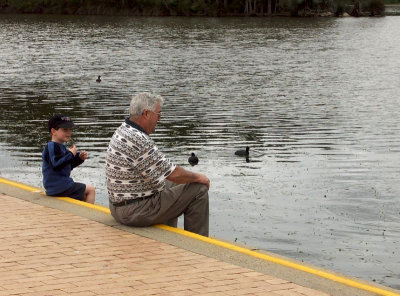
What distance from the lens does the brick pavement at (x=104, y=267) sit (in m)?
7.32

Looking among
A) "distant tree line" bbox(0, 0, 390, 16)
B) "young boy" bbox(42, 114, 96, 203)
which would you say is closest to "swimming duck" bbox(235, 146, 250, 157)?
"young boy" bbox(42, 114, 96, 203)

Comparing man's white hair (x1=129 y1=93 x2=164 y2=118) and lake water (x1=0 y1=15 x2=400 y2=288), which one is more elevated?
man's white hair (x1=129 y1=93 x2=164 y2=118)

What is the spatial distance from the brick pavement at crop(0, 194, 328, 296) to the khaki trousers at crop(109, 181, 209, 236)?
219mm

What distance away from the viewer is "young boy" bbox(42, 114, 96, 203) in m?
10.6

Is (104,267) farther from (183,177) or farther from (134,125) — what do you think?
(134,125)

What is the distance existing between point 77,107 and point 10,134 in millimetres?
6340

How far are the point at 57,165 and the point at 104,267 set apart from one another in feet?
9.53

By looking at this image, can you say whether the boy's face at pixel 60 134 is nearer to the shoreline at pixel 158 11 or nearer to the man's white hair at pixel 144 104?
the man's white hair at pixel 144 104

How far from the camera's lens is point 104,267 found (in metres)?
7.99

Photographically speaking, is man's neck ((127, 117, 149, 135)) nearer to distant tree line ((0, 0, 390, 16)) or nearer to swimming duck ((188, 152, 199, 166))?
swimming duck ((188, 152, 199, 166))

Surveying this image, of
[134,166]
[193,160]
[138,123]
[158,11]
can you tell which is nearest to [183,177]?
[134,166]

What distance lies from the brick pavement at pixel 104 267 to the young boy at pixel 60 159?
1.10m

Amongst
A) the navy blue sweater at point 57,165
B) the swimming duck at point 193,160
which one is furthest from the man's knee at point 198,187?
the swimming duck at point 193,160

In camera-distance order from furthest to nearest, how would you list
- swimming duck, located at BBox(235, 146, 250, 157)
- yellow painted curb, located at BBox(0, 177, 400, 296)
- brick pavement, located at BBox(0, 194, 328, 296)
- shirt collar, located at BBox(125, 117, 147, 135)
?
swimming duck, located at BBox(235, 146, 250, 157) → shirt collar, located at BBox(125, 117, 147, 135) → yellow painted curb, located at BBox(0, 177, 400, 296) → brick pavement, located at BBox(0, 194, 328, 296)
